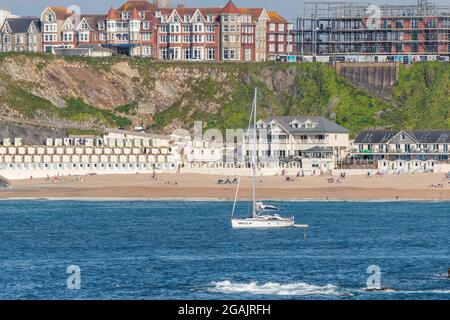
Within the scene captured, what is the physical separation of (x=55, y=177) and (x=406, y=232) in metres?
53.9

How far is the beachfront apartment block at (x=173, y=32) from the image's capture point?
544ft

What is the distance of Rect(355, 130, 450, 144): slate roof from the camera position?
13388 centimetres

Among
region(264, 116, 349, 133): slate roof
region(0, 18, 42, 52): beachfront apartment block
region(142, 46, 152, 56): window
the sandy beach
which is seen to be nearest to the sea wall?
region(264, 116, 349, 133): slate roof

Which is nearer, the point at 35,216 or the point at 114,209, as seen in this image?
the point at 35,216

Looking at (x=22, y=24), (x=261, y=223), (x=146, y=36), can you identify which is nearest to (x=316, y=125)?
(x=146, y=36)

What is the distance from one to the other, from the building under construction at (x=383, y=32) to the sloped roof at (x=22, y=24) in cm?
4151

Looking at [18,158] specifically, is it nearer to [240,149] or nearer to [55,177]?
[55,177]

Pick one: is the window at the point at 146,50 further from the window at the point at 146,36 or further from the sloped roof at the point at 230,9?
the sloped roof at the point at 230,9

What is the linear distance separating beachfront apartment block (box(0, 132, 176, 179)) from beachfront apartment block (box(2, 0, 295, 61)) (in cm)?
3860

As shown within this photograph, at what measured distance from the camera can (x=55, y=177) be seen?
122 meters

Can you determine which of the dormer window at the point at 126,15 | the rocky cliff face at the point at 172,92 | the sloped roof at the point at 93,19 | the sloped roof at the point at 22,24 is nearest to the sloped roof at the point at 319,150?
the rocky cliff face at the point at 172,92

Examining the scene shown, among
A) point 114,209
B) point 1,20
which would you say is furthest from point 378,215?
point 1,20

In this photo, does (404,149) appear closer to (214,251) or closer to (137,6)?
(137,6)

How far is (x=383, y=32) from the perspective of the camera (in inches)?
6496
